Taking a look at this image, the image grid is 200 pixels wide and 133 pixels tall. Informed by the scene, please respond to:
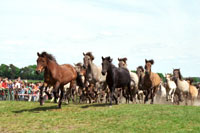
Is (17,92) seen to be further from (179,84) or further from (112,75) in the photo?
(179,84)

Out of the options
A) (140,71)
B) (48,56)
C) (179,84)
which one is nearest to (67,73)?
(48,56)

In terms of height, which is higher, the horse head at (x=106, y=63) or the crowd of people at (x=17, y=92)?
the horse head at (x=106, y=63)

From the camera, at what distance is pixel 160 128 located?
33.1 feet

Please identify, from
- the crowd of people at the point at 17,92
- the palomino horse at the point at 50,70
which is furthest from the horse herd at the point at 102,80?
the crowd of people at the point at 17,92

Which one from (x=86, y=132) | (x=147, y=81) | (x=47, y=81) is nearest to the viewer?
(x=86, y=132)

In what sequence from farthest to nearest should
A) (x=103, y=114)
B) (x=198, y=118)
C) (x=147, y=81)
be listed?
(x=147, y=81), (x=103, y=114), (x=198, y=118)

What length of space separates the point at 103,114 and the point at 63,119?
1.77m

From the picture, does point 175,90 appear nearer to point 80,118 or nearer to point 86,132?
point 80,118

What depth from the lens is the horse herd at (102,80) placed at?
14742 millimetres

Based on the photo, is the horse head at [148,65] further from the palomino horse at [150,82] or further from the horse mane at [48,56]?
the horse mane at [48,56]

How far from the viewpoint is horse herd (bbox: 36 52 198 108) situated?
1474 cm

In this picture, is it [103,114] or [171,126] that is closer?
[171,126]

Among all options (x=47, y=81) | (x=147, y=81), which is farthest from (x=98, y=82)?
(x=47, y=81)

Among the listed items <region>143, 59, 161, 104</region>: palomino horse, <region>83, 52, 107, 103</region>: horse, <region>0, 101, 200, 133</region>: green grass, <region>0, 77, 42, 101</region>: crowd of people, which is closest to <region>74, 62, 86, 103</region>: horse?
<region>83, 52, 107, 103</region>: horse
